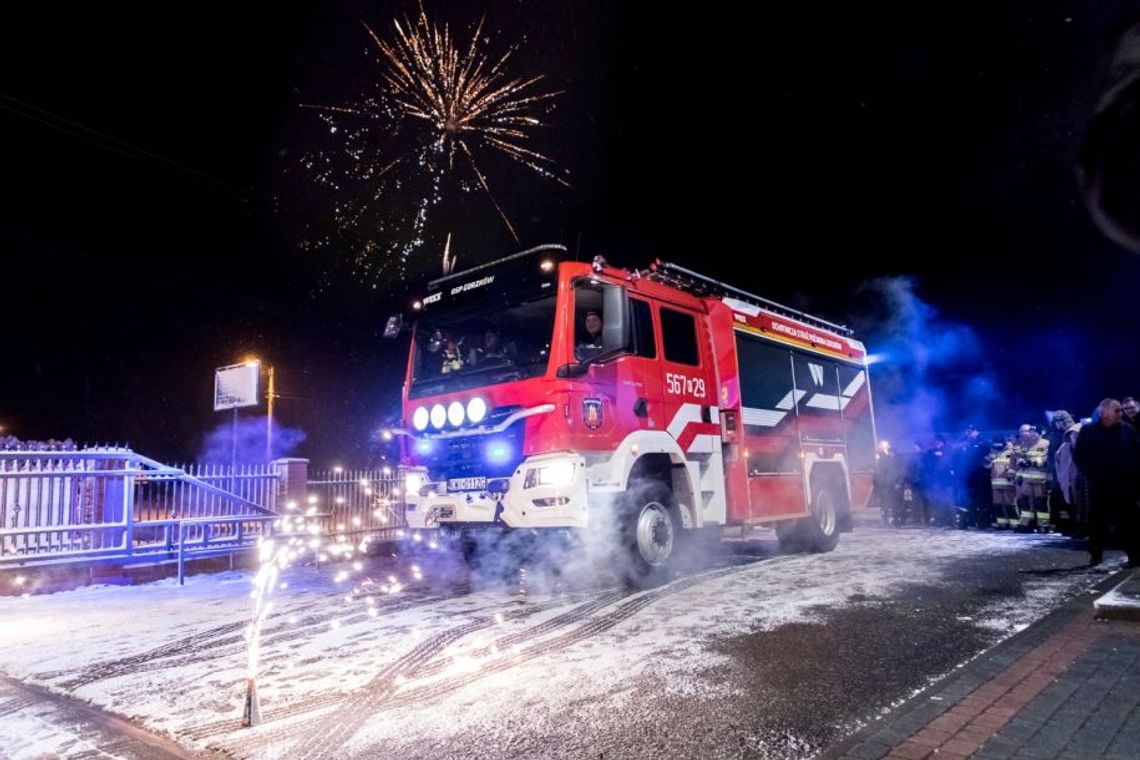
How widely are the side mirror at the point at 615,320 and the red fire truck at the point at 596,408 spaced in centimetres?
2

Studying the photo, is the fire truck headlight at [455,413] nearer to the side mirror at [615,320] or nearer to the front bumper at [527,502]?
the front bumper at [527,502]

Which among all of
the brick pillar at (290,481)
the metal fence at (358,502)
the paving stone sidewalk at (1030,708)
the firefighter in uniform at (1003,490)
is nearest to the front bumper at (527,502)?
the paving stone sidewalk at (1030,708)

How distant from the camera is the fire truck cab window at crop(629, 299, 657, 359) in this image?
286 inches

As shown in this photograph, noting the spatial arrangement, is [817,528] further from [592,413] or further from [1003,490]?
[1003,490]

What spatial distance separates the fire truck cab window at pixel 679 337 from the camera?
7.75 metres

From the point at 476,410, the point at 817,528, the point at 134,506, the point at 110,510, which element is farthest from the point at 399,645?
the point at 817,528

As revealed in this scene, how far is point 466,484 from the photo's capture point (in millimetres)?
7055


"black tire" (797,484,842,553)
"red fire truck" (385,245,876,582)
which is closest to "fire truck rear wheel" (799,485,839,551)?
"black tire" (797,484,842,553)

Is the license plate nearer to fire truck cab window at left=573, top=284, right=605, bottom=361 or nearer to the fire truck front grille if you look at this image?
the fire truck front grille

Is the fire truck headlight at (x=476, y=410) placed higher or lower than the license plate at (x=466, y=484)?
higher

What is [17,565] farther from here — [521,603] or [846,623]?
[846,623]

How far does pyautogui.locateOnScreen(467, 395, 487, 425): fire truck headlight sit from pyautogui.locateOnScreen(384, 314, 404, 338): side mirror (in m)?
1.53

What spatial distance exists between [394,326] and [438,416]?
136 centimetres

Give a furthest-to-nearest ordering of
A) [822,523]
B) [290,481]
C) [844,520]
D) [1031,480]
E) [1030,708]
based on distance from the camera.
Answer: [1031,480] < [290,481] < [844,520] < [822,523] < [1030,708]
